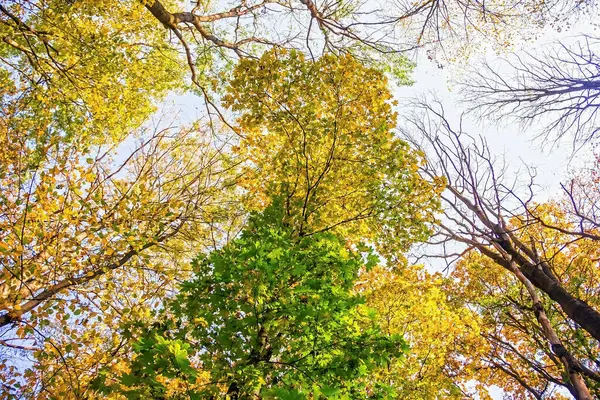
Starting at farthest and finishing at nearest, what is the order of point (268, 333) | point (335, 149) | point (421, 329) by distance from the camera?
point (421, 329) → point (335, 149) → point (268, 333)

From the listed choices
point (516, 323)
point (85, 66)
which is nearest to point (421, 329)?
point (516, 323)

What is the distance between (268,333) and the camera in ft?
13.0

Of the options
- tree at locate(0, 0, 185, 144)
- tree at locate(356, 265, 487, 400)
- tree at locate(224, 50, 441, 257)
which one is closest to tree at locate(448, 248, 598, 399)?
tree at locate(356, 265, 487, 400)

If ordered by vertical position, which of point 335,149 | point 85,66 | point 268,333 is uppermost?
point 85,66

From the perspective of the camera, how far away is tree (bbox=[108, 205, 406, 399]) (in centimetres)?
335

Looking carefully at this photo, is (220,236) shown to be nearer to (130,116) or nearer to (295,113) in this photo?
(130,116)

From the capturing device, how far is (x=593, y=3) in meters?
5.73

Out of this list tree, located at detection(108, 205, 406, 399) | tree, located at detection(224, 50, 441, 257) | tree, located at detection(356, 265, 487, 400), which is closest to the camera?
tree, located at detection(108, 205, 406, 399)

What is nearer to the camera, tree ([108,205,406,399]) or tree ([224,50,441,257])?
tree ([108,205,406,399])

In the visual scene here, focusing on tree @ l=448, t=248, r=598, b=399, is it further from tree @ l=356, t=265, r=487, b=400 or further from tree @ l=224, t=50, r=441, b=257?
tree @ l=224, t=50, r=441, b=257

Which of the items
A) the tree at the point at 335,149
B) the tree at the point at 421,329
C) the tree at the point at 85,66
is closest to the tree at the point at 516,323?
the tree at the point at 421,329

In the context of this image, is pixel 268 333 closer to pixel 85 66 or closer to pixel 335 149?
pixel 335 149

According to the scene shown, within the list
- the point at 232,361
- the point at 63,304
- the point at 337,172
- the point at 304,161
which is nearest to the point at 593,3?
the point at 337,172

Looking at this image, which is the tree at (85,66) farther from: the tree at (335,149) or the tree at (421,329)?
the tree at (421,329)
